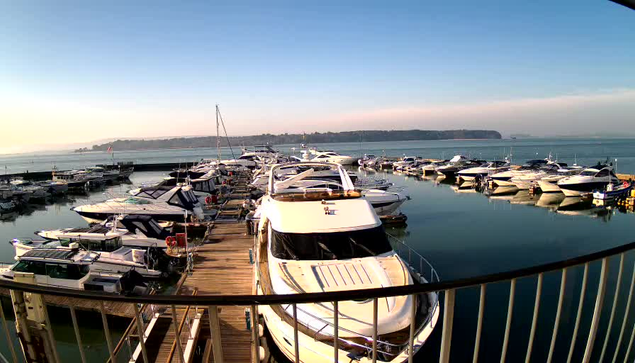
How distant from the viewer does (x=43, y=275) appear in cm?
1130

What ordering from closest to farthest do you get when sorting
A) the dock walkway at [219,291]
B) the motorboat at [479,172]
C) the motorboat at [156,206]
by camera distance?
the dock walkway at [219,291], the motorboat at [156,206], the motorboat at [479,172]

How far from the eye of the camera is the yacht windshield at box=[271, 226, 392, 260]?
7.27 metres

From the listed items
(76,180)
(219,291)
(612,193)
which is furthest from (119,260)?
(76,180)

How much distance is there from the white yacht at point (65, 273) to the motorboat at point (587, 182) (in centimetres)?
3464

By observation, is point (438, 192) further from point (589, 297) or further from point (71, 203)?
point (71, 203)

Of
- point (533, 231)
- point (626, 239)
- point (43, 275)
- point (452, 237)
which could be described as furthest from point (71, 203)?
point (626, 239)

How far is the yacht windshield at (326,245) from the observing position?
727 centimetres

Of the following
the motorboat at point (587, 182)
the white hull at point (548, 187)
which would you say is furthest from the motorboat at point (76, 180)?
the motorboat at point (587, 182)

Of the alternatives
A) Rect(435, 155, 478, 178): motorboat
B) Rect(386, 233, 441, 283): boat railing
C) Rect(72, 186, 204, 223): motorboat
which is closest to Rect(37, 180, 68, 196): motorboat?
Rect(72, 186, 204, 223): motorboat

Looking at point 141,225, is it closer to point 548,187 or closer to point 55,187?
point 55,187

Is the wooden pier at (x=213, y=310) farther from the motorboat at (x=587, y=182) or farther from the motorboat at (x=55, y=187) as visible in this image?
the motorboat at (x=55, y=187)

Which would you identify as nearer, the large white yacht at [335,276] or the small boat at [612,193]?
the large white yacht at [335,276]

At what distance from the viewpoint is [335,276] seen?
6.58 metres

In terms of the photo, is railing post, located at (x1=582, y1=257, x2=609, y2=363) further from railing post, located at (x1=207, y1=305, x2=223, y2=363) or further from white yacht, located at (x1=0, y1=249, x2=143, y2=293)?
white yacht, located at (x1=0, y1=249, x2=143, y2=293)
